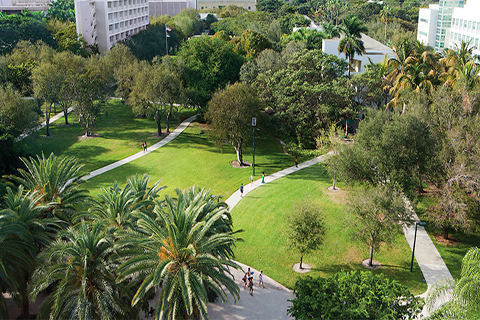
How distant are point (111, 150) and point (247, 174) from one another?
1894 centimetres

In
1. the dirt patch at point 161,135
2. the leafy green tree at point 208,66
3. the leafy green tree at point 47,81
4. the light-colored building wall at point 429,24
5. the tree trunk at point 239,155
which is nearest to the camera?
the tree trunk at point 239,155

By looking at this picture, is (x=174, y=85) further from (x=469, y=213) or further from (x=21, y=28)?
(x=21, y=28)

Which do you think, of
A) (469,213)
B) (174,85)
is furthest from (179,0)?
(469,213)

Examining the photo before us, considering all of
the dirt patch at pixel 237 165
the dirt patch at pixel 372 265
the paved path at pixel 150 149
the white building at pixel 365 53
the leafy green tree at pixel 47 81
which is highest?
the white building at pixel 365 53

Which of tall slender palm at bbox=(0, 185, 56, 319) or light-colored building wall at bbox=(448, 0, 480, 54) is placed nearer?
tall slender palm at bbox=(0, 185, 56, 319)

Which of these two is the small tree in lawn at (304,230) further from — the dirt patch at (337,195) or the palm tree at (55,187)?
the palm tree at (55,187)

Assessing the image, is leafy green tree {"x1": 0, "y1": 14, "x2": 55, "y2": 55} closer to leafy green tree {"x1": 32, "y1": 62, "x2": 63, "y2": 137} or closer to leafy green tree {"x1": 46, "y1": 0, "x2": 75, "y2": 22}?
leafy green tree {"x1": 46, "y1": 0, "x2": 75, "y2": 22}

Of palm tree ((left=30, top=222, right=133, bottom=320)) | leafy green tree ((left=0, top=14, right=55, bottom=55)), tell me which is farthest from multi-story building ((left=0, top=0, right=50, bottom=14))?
palm tree ((left=30, top=222, right=133, bottom=320))

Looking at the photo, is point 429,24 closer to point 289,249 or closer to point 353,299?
point 289,249

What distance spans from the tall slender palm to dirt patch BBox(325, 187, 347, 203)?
89.2 feet

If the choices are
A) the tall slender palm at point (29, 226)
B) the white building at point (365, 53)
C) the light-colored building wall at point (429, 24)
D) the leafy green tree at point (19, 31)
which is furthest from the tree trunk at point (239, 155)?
the light-colored building wall at point (429, 24)

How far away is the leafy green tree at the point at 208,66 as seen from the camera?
67.8 m

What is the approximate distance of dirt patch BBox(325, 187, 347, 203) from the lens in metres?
44.2

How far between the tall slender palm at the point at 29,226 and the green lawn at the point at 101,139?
24.3 meters
